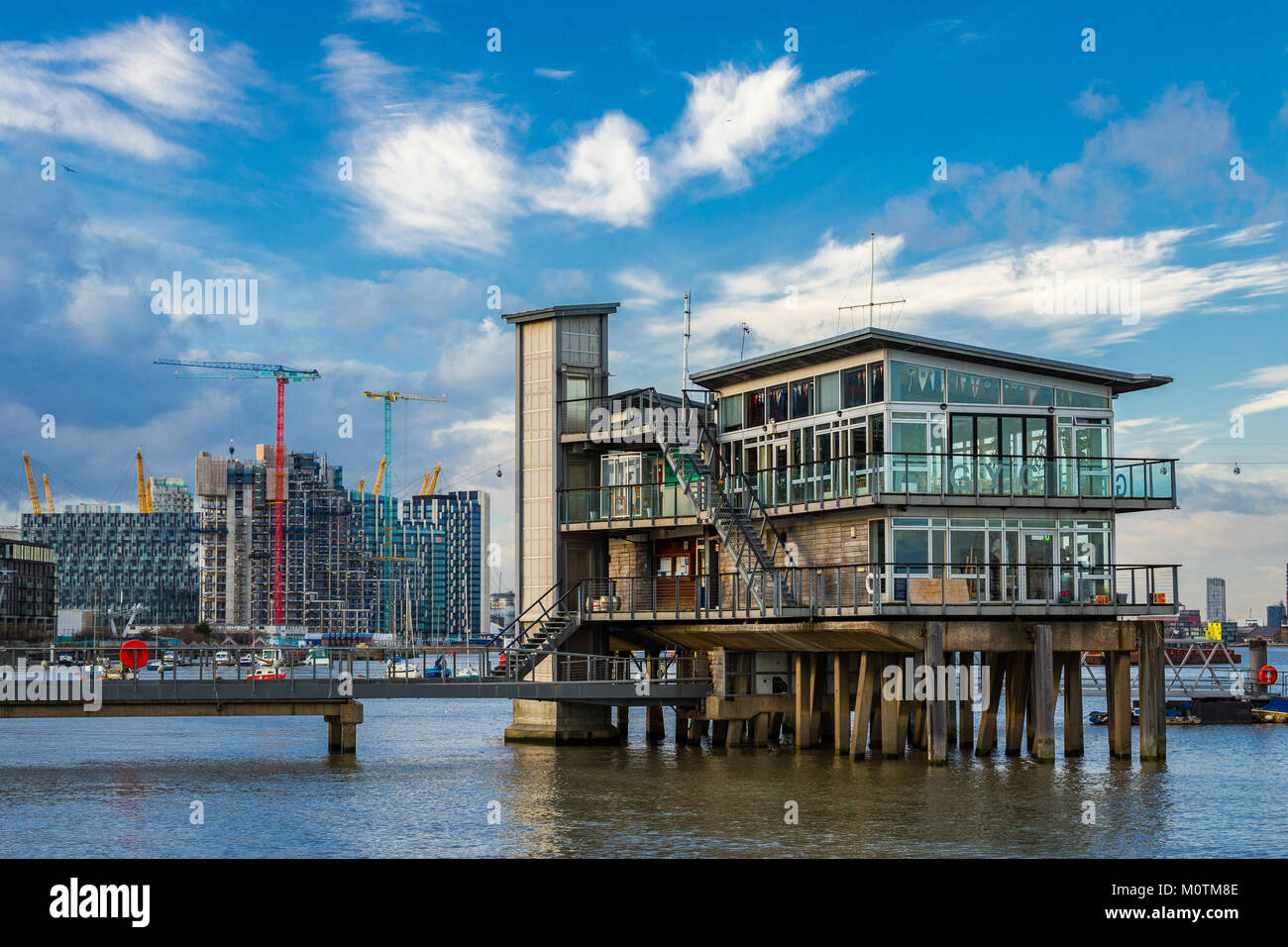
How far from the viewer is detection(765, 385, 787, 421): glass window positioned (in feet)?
180

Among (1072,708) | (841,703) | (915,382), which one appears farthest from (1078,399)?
(841,703)

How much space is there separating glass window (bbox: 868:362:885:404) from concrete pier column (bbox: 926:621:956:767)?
778cm

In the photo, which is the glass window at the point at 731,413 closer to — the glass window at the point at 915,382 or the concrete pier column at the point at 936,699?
the glass window at the point at 915,382

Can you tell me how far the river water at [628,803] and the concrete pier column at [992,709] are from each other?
189 centimetres

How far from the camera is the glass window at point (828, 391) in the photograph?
51.8 m

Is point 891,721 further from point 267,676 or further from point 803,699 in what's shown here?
point 267,676

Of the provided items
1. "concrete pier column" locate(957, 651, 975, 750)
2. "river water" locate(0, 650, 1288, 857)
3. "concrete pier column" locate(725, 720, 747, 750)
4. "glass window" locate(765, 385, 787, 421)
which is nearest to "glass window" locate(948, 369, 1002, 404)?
"glass window" locate(765, 385, 787, 421)

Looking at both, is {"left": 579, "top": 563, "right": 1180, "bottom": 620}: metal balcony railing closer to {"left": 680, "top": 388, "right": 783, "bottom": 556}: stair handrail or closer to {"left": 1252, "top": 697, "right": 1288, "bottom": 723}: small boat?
{"left": 680, "top": 388, "right": 783, "bottom": 556}: stair handrail

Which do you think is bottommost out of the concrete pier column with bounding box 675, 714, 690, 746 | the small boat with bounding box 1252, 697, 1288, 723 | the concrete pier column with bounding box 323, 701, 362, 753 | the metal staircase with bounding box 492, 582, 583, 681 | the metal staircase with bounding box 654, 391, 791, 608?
the small boat with bounding box 1252, 697, 1288, 723

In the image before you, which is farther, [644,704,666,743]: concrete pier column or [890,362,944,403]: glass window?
[644,704,666,743]: concrete pier column

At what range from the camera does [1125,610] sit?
1909 inches
